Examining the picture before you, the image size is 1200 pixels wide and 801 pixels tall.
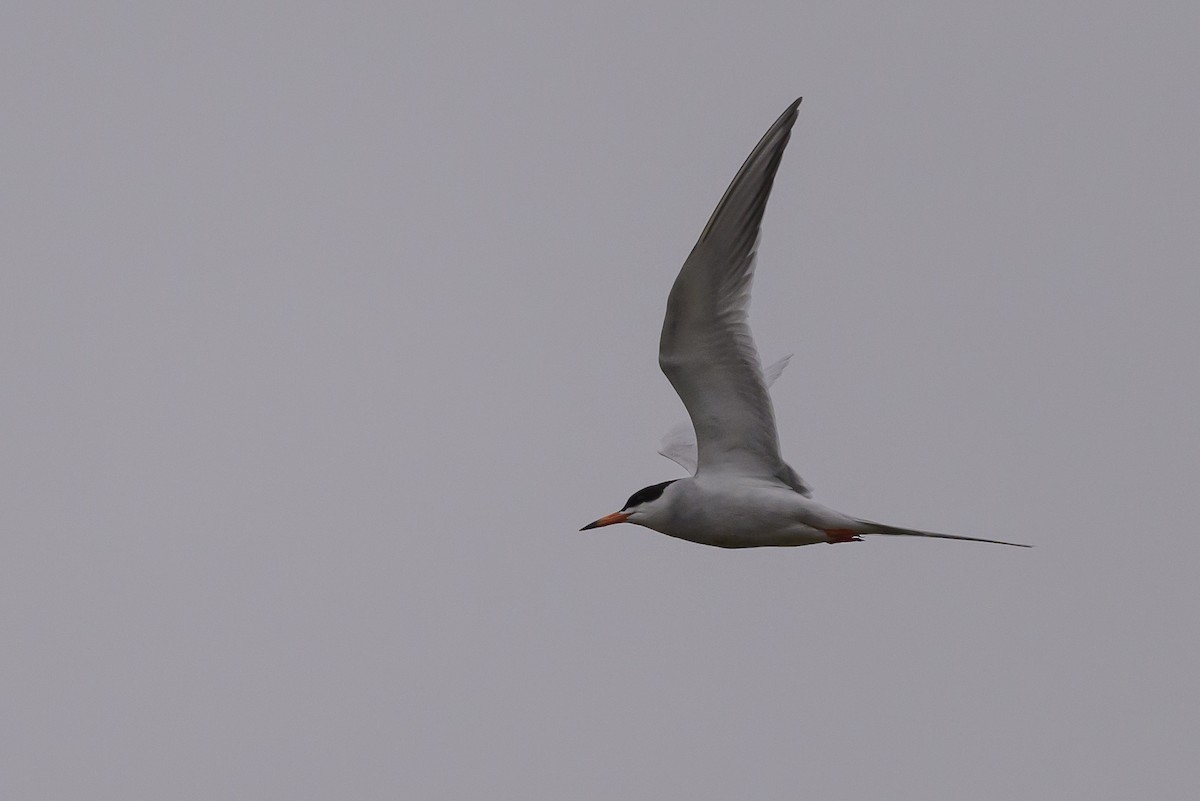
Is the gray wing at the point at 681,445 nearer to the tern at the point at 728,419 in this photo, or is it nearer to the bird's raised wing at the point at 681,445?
the bird's raised wing at the point at 681,445

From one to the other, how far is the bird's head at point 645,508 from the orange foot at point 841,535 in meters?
0.99

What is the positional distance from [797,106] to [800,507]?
2.32 metres

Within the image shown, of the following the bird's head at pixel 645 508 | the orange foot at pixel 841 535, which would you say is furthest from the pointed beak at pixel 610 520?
the orange foot at pixel 841 535

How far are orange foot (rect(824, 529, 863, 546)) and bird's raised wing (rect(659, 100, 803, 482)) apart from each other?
0.39 m

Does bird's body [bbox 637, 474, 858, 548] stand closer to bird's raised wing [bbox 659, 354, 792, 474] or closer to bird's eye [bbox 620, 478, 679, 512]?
bird's eye [bbox 620, 478, 679, 512]

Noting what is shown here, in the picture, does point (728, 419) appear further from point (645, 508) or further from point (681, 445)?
point (681, 445)

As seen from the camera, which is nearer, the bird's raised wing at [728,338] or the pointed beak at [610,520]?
the bird's raised wing at [728,338]

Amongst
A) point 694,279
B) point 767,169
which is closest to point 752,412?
point 694,279

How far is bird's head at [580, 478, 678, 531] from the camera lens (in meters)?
8.59

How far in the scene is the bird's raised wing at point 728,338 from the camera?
7.73m

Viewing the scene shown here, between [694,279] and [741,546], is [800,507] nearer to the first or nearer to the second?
[741,546]

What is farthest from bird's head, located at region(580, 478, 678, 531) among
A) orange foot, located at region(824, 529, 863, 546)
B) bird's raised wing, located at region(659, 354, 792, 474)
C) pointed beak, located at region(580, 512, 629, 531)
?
bird's raised wing, located at region(659, 354, 792, 474)

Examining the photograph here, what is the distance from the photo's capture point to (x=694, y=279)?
7938mm

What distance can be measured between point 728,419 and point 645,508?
2.41 feet
